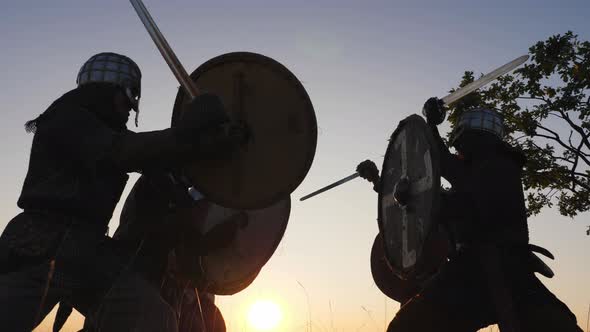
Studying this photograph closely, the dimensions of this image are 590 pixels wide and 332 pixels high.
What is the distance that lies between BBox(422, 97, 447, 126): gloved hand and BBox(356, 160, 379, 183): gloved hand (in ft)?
2.33

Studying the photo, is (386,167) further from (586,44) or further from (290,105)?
(586,44)

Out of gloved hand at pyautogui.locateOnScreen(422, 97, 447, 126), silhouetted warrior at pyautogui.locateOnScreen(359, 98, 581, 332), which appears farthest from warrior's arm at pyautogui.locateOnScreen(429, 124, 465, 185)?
gloved hand at pyautogui.locateOnScreen(422, 97, 447, 126)

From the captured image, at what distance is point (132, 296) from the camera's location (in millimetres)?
2471

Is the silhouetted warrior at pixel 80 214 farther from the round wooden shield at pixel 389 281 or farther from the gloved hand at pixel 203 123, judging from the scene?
the round wooden shield at pixel 389 281

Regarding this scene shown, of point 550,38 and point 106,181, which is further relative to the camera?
→ point 550,38

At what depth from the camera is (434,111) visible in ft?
14.5

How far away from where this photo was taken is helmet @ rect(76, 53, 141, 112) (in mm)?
3059

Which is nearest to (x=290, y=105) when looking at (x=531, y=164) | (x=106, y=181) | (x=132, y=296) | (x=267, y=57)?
(x=267, y=57)

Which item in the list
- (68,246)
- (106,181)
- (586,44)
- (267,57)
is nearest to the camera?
(68,246)

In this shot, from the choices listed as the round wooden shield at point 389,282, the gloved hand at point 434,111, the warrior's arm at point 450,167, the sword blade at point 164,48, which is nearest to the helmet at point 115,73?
the sword blade at point 164,48

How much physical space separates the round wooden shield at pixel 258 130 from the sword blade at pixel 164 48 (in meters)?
0.14

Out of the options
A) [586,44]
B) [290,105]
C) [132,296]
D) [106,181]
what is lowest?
[132,296]

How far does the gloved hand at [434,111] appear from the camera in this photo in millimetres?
4418

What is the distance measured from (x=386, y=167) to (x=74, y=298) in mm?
2355
